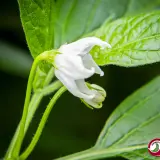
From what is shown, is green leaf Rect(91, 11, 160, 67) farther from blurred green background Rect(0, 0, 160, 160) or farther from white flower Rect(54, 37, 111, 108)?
blurred green background Rect(0, 0, 160, 160)

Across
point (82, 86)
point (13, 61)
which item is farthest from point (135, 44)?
point (13, 61)

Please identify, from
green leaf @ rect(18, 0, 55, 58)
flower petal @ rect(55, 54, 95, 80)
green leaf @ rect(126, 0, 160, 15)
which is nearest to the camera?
flower petal @ rect(55, 54, 95, 80)

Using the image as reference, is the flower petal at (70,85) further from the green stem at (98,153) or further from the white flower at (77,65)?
the green stem at (98,153)

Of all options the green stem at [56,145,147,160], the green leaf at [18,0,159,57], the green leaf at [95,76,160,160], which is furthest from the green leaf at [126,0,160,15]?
the green stem at [56,145,147,160]

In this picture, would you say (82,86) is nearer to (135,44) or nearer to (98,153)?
(135,44)

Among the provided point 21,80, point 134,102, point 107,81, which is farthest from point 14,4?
point 134,102

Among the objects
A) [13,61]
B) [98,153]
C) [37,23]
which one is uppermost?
[13,61]

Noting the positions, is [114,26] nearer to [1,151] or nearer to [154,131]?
[154,131]
